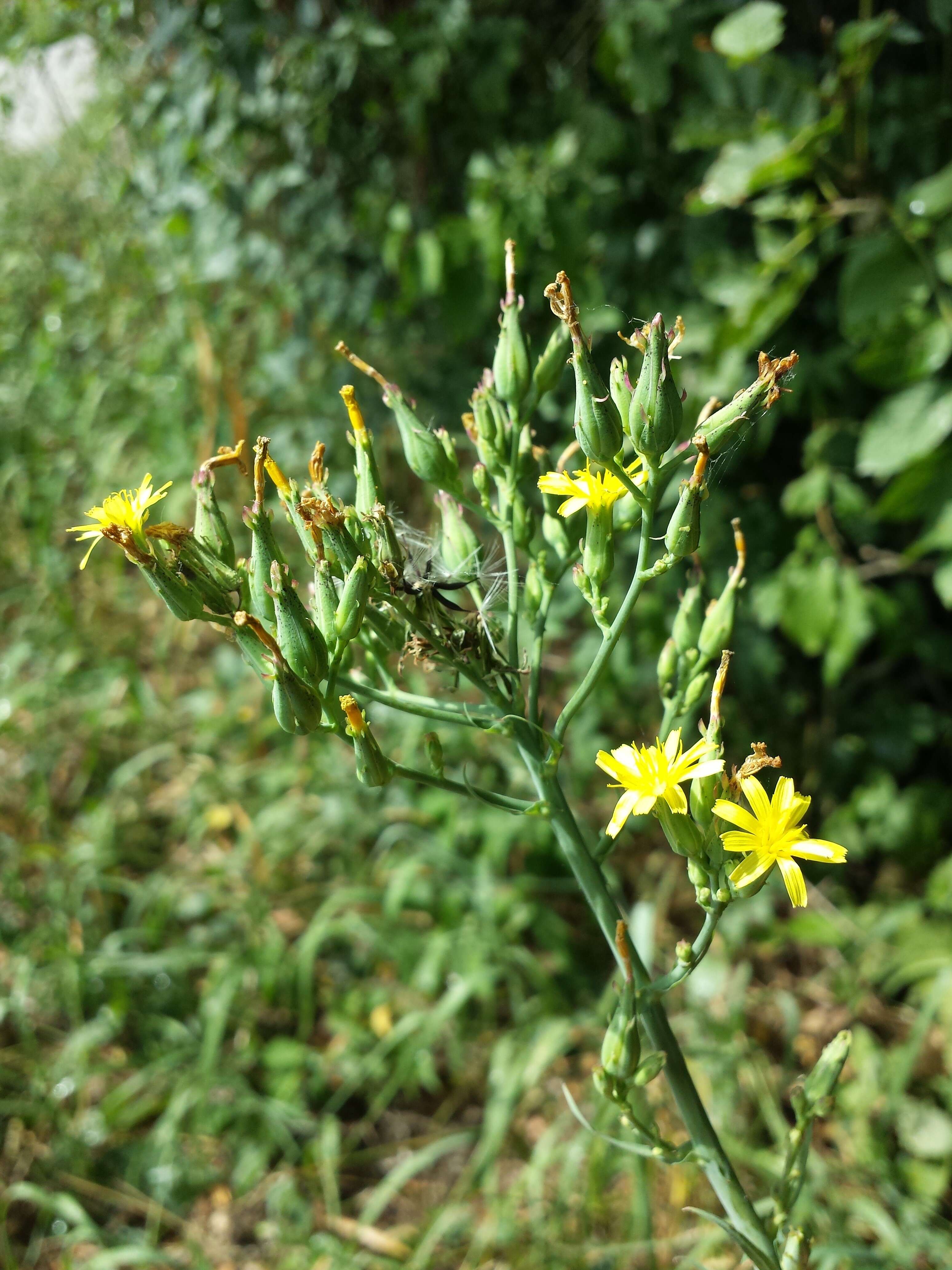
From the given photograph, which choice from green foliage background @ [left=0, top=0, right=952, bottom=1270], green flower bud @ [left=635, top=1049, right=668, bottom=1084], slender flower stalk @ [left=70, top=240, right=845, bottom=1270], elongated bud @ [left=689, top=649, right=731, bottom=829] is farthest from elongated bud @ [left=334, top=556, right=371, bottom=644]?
green foliage background @ [left=0, top=0, right=952, bottom=1270]

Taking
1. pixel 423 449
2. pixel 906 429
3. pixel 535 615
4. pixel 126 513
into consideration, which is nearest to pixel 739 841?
pixel 535 615

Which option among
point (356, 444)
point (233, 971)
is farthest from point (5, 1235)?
point (356, 444)

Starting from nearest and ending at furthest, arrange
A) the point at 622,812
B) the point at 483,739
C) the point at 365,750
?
the point at 622,812 → the point at 365,750 → the point at 483,739

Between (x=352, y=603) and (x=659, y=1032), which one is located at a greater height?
(x=352, y=603)

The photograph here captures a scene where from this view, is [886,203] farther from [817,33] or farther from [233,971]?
[233,971]

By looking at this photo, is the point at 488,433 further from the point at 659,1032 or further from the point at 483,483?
the point at 659,1032

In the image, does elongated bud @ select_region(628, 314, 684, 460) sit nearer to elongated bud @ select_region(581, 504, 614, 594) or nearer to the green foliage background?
elongated bud @ select_region(581, 504, 614, 594)

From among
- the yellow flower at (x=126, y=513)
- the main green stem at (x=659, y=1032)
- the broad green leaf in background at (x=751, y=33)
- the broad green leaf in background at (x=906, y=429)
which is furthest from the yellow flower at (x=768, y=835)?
the broad green leaf in background at (x=751, y=33)

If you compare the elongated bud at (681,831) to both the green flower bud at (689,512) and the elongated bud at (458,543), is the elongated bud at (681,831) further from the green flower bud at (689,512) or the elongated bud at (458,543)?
the elongated bud at (458,543)
